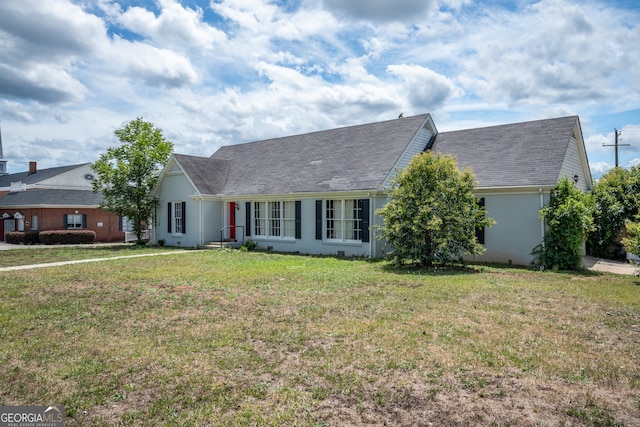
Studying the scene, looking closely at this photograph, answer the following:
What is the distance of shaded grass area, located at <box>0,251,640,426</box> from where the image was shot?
13.7 ft

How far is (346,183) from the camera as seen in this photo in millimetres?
17812

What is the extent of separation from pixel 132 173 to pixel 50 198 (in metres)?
9.43

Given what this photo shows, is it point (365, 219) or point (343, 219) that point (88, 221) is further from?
point (365, 219)

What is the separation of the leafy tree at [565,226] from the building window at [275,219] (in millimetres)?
10382

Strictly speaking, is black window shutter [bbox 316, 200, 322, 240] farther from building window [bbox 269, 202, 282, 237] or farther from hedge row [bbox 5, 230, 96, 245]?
hedge row [bbox 5, 230, 96, 245]

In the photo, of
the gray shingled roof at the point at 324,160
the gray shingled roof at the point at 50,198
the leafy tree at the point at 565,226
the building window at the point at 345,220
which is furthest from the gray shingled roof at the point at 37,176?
the leafy tree at the point at 565,226

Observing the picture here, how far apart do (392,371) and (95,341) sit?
429 centimetres

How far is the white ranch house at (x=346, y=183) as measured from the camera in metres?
15.3

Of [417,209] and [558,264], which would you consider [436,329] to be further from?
[558,264]

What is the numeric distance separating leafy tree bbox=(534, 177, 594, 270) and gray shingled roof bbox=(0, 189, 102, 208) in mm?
28616

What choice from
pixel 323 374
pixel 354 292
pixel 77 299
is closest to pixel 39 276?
pixel 77 299

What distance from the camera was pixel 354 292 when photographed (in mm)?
9680

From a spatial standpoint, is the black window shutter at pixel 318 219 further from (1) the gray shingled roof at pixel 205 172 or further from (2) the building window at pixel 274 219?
(1) the gray shingled roof at pixel 205 172

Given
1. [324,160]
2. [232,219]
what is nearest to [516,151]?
[324,160]
